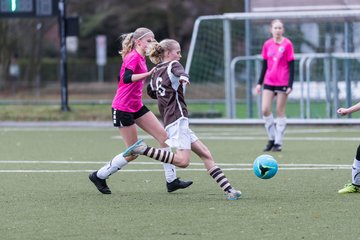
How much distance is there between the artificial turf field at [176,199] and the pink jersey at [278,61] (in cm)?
118

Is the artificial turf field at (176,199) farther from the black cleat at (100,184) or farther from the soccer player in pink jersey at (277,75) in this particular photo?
the soccer player in pink jersey at (277,75)

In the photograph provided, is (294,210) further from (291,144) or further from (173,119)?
(291,144)

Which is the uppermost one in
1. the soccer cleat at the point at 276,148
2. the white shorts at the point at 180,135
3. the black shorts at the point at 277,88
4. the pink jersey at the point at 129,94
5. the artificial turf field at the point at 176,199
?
the pink jersey at the point at 129,94

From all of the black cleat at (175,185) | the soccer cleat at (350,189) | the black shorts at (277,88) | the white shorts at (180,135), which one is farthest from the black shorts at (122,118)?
the black shorts at (277,88)

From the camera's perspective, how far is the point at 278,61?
56.2 ft

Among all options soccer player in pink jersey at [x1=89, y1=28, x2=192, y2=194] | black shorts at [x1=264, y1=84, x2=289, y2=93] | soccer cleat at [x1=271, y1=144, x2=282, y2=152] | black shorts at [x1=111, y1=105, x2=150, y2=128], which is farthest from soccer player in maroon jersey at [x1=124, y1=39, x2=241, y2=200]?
soccer cleat at [x1=271, y1=144, x2=282, y2=152]

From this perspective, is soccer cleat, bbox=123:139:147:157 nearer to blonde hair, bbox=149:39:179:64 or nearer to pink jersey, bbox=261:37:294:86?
blonde hair, bbox=149:39:179:64

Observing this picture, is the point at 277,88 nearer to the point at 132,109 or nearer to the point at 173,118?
the point at 132,109

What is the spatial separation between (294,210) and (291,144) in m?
9.15

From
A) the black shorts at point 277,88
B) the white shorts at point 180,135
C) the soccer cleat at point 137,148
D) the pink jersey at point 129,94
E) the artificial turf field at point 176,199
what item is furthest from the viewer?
the black shorts at point 277,88

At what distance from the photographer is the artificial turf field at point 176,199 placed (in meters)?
8.82

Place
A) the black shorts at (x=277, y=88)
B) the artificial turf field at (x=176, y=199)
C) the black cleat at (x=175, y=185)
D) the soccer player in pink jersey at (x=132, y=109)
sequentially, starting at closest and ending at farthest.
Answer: the artificial turf field at (x=176, y=199), the soccer player in pink jersey at (x=132, y=109), the black cleat at (x=175, y=185), the black shorts at (x=277, y=88)

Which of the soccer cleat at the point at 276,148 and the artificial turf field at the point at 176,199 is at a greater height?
the artificial turf field at the point at 176,199

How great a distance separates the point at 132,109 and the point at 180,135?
84 centimetres
